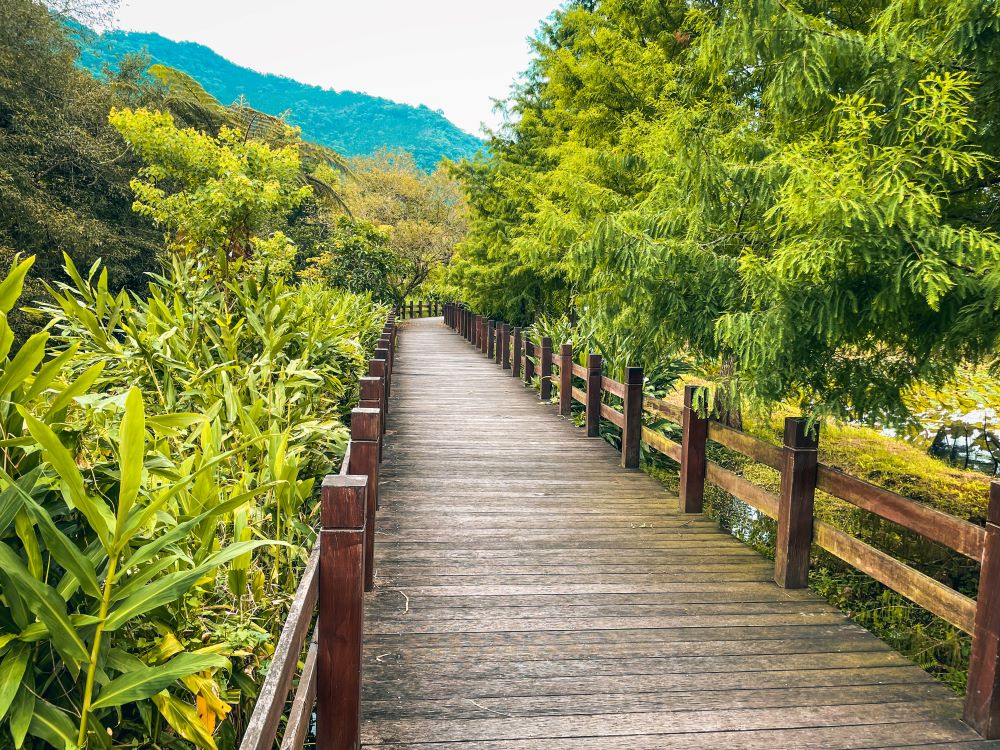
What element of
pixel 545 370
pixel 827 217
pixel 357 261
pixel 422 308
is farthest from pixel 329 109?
pixel 827 217

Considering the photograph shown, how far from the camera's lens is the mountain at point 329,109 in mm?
112438

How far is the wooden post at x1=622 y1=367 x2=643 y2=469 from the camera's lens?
23.2 feet

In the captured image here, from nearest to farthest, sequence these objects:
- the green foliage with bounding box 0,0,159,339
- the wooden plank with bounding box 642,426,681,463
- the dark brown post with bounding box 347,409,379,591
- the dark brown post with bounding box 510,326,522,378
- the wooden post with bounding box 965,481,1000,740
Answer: the wooden post with bounding box 965,481,1000,740
the dark brown post with bounding box 347,409,379,591
the wooden plank with bounding box 642,426,681,463
the dark brown post with bounding box 510,326,522,378
the green foliage with bounding box 0,0,159,339

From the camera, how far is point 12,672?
1.62 m

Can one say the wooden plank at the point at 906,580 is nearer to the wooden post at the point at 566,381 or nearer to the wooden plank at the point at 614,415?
the wooden plank at the point at 614,415

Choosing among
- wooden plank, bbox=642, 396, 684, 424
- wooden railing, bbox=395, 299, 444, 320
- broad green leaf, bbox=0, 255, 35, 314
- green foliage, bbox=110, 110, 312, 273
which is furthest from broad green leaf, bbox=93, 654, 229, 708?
wooden railing, bbox=395, 299, 444, 320

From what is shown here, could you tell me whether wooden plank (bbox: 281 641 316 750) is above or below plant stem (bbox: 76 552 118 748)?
below

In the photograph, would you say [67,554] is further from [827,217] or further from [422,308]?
[422,308]

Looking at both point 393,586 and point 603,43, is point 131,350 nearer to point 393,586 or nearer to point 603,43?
point 393,586

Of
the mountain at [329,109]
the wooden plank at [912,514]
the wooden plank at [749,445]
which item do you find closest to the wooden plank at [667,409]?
the wooden plank at [749,445]

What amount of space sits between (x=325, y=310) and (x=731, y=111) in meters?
5.96

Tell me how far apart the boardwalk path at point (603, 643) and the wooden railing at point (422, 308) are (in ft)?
131

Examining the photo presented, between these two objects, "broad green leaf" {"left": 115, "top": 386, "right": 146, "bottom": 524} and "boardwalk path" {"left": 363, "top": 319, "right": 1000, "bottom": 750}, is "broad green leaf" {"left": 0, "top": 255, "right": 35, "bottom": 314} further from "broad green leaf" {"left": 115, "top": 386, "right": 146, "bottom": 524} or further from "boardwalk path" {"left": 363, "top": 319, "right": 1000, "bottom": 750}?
"boardwalk path" {"left": 363, "top": 319, "right": 1000, "bottom": 750}

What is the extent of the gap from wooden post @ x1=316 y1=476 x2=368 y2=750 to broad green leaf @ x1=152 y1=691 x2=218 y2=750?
0.51 meters
